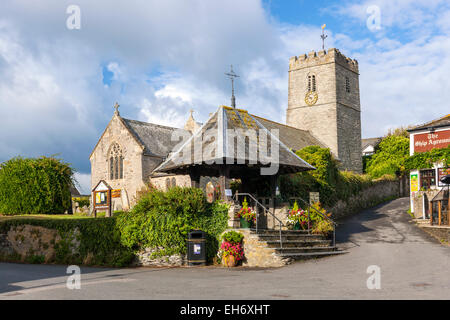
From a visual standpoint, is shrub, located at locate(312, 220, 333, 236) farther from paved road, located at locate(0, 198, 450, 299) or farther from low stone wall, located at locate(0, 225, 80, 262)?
low stone wall, located at locate(0, 225, 80, 262)

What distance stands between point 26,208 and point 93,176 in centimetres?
1722

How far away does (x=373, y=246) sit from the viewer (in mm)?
18094

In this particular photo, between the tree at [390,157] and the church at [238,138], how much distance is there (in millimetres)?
2355

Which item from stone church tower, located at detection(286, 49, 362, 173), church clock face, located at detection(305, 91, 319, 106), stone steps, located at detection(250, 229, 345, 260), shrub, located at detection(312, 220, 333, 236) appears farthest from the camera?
church clock face, located at detection(305, 91, 319, 106)

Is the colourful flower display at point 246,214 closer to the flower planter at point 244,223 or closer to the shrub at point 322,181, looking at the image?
the flower planter at point 244,223

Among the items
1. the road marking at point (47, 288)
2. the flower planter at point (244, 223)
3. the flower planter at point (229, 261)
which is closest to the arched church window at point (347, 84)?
the flower planter at point (244, 223)

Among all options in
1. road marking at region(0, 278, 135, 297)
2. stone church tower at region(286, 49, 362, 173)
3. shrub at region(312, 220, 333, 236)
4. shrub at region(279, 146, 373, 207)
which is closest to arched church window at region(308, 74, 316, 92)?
stone church tower at region(286, 49, 362, 173)

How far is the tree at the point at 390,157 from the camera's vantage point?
1745 inches

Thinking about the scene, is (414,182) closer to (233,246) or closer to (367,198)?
(367,198)

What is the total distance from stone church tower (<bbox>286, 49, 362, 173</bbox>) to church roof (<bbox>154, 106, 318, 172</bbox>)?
28114mm

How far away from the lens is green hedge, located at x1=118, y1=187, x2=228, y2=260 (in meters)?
15.7

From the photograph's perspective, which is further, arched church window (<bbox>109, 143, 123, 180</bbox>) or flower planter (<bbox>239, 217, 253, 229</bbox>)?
arched church window (<bbox>109, 143, 123, 180</bbox>)

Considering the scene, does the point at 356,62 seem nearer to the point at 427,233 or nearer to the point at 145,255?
the point at 427,233

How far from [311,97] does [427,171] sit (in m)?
22.7
